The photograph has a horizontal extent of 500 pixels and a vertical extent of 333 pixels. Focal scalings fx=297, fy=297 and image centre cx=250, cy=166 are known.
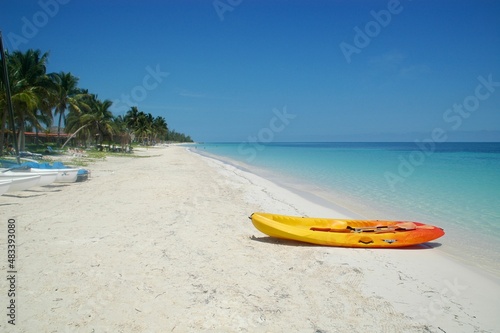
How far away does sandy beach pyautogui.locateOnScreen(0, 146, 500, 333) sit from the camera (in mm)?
3080

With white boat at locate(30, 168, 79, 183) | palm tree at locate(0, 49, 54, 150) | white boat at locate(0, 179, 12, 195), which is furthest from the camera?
palm tree at locate(0, 49, 54, 150)

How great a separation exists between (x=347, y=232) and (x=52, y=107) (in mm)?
30834

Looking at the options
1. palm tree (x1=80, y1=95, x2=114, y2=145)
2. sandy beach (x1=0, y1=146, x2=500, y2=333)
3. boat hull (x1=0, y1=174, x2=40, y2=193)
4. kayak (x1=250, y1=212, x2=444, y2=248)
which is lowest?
sandy beach (x1=0, y1=146, x2=500, y2=333)

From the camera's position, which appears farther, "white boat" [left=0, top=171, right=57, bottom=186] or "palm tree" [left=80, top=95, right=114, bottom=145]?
"palm tree" [left=80, top=95, right=114, bottom=145]

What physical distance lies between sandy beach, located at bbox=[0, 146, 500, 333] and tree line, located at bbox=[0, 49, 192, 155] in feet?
29.3

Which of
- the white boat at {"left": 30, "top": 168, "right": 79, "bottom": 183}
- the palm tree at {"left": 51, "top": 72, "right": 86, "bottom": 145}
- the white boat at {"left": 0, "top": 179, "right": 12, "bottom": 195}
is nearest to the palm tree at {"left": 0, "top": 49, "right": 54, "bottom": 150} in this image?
the palm tree at {"left": 51, "top": 72, "right": 86, "bottom": 145}

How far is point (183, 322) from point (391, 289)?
9.08ft

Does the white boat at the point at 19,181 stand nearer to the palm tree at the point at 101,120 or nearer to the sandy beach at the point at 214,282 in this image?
the sandy beach at the point at 214,282

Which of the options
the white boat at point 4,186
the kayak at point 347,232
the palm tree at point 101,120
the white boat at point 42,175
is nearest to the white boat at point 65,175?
the white boat at point 42,175

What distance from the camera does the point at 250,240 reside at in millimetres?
5715

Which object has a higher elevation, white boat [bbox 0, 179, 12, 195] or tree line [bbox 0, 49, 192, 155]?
tree line [bbox 0, 49, 192, 155]

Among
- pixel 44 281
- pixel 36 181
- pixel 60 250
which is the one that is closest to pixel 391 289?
pixel 44 281

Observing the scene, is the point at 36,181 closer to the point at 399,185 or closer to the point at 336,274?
the point at 336,274

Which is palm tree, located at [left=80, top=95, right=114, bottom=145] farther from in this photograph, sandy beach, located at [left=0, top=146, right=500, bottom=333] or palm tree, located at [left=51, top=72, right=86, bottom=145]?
sandy beach, located at [left=0, top=146, right=500, bottom=333]
